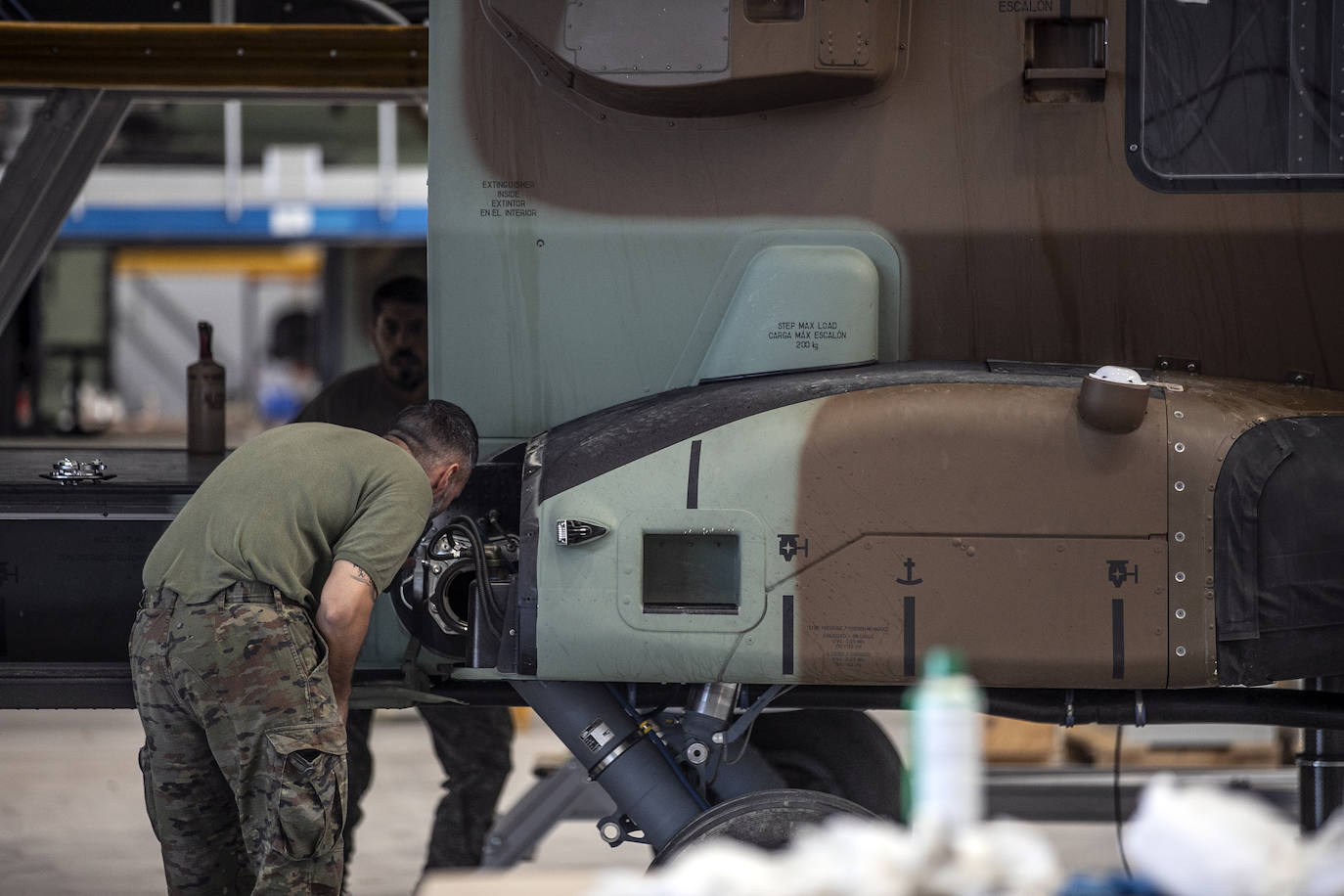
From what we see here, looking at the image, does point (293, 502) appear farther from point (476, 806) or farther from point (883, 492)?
point (476, 806)

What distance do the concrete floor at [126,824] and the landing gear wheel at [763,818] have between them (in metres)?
2.55

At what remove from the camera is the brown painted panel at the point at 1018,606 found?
10.3 feet

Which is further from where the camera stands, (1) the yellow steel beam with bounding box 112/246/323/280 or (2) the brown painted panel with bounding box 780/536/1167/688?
(1) the yellow steel beam with bounding box 112/246/323/280

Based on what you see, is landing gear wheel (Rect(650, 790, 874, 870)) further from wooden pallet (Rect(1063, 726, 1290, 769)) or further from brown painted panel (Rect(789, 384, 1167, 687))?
wooden pallet (Rect(1063, 726, 1290, 769))

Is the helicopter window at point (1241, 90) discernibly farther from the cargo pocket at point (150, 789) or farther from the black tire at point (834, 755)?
the cargo pocket at point (150, 789)

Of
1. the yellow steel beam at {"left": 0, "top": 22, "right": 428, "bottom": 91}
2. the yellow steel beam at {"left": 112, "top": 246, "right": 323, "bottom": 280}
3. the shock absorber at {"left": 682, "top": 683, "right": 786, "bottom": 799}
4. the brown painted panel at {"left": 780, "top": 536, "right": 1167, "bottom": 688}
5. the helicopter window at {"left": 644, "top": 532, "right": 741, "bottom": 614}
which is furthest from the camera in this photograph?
the yellow steel beam at {"left": 112, "top": 246, "right": 323, "bottom": 280}

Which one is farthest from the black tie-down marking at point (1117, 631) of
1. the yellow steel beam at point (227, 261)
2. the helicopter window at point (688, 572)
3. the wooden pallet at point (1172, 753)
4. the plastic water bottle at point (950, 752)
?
the yellow steel beam at point (227, 261)

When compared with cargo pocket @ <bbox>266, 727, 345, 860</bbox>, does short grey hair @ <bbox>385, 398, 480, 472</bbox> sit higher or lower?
higher

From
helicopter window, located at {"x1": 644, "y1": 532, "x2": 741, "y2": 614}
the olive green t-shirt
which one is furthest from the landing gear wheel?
the olive green t-shirt

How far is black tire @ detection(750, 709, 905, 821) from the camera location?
407 cm

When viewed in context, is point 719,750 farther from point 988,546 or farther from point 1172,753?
point 1172,753

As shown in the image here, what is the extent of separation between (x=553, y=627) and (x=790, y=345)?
97 cm

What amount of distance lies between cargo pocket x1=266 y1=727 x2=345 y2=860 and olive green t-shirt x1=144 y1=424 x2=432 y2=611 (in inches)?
12.9

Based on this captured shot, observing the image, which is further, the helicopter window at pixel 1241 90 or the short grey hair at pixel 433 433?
the helicopter window at pixel 1241 90
